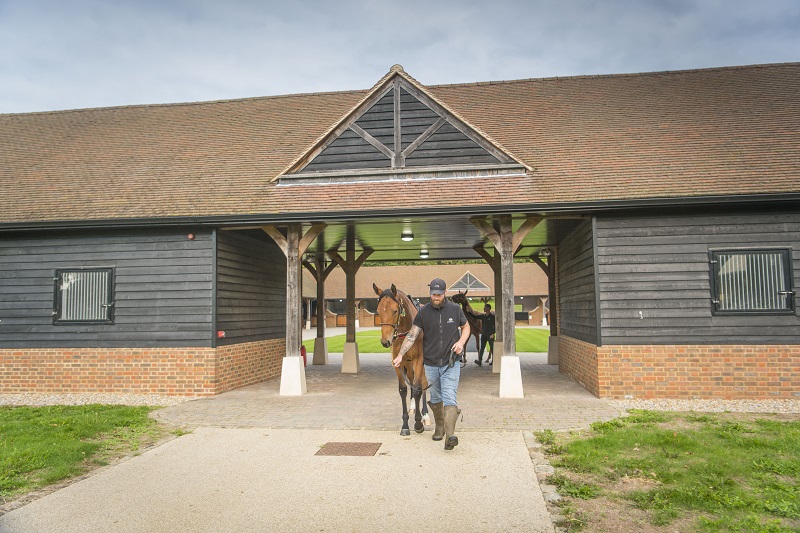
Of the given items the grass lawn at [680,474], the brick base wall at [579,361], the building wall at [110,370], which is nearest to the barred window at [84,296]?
the building wall at [110,370]

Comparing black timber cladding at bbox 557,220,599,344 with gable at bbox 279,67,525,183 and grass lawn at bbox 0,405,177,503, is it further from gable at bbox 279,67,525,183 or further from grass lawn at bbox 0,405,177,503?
grass lawn at bbox 0,405,177,503

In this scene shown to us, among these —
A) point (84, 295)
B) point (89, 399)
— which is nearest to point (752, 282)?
point (89, 399)

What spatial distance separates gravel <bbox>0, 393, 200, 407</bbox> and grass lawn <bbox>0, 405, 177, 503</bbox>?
661 millimetres

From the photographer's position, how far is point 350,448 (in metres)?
6.34

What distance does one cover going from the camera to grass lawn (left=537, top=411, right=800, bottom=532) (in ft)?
13.5

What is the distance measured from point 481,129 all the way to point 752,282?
5962 mm

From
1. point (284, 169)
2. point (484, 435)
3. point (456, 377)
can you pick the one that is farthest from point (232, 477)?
point (284, 169)

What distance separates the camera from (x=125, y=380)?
10.6 meters

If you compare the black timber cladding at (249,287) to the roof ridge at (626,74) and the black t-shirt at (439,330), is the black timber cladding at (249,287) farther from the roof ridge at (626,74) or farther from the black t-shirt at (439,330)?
the roof ridge at (626,74)

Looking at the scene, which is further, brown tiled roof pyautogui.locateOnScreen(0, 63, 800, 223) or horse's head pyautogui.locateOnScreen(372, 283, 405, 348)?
brown tiled roof pyautogui.locateOnScreen(0, 63, 800, 223)

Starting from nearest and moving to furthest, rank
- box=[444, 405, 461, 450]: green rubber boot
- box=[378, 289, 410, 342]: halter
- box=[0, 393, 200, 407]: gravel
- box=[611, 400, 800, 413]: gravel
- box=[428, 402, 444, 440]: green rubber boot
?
box=[444, 405, 461, 450]: green rubber boot → box=[428, 402, 444, 440]: green rubber boot → box=[378, 289, 410, 342]: halter → box=[611, 400, 800, 413]: gravel → box=[0, 393, 200, 407]: gravel

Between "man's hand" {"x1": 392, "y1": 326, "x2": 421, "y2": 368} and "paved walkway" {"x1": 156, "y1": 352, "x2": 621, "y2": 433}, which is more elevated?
"man's hand" {"x1": 392, "y1": 326, "x2": 421, "y2": 368}

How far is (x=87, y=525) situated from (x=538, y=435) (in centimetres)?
483

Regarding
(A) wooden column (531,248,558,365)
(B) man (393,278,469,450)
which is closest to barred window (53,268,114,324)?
(B) man (393,278,469,450)
